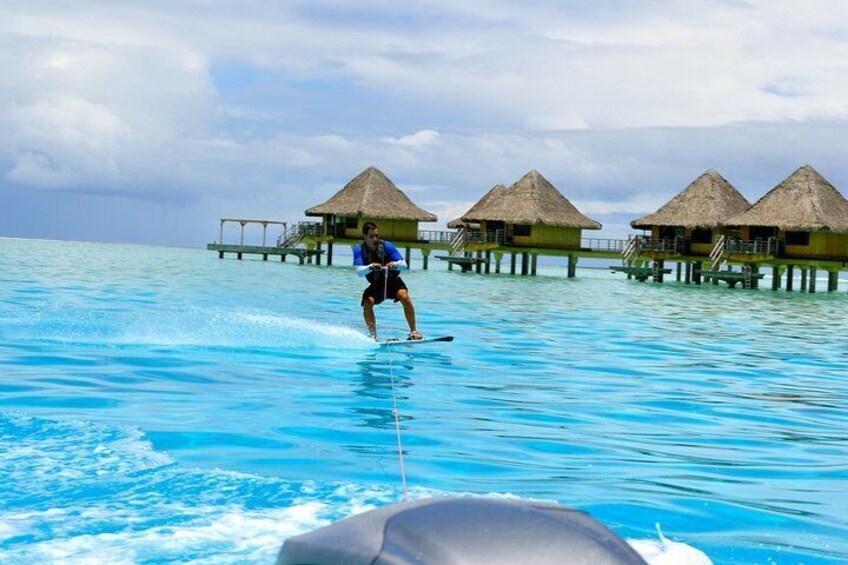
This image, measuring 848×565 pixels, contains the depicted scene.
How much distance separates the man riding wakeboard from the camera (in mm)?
11812

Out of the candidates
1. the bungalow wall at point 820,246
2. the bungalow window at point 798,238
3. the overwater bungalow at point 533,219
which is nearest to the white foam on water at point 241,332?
the bungalow wall at point 820,246

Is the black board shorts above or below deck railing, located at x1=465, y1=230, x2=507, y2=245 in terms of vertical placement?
below

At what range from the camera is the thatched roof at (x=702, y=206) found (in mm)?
46656

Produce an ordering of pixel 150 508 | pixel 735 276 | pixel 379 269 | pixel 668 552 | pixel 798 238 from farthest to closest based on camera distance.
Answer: pixel 735 276, pixel 798 238, pixel 379 269, pixel 150 508, pixel 668 552

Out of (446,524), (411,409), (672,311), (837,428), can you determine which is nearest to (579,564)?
(446,524)

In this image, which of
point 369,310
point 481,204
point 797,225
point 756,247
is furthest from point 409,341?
point 481,204

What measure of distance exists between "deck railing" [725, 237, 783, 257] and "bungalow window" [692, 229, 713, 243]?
3.73 meters

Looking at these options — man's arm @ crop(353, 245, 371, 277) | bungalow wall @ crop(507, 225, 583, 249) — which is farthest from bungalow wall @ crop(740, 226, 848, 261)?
man's arm @ crop(353, 245, 371, 277)

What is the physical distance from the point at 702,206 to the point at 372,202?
16.3m

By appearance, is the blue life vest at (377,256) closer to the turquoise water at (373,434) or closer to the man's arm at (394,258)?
the man's arm at (394,258)

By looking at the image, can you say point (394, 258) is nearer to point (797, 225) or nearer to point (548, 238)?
point (797, 225)

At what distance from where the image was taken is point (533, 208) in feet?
161

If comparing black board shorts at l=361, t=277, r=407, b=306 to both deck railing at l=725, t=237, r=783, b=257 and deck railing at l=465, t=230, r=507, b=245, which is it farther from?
deck railing at l=465, t=230, r=507, b=245

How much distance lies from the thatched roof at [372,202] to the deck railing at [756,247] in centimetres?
1538
